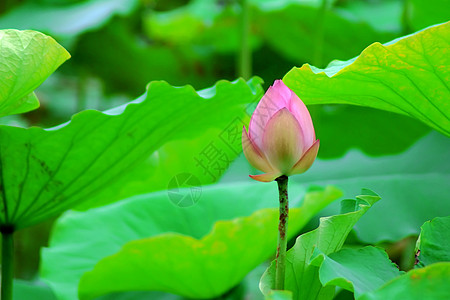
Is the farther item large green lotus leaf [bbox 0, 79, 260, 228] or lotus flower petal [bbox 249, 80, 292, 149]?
large green lotus leaf [bbox 0, 79, 260, 228]

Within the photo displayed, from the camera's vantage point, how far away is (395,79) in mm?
510

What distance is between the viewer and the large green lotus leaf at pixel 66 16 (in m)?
1.41

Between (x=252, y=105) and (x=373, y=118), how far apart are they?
22.0 inches

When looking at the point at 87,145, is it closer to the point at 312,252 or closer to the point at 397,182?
the point at 312,252

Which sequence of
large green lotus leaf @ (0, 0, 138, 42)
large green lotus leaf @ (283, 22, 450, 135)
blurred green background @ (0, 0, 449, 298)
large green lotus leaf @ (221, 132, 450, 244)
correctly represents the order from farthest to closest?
large green lotus leaf @ (0, 0, 138, 42)
blurred green background @ (0, 0, 449, 298)
large green lotus leaf @ (221, 132, 450, 244)
large green lotus leaf @ (283, 22, 450, 135)

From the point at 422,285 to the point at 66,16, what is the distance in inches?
54.5

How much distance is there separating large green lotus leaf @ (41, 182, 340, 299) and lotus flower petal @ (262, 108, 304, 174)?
0.25m

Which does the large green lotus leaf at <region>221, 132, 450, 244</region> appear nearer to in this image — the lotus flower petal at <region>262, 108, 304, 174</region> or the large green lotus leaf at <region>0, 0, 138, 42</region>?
the lotus flower petal at <region>262, 108, 304, 174</region>

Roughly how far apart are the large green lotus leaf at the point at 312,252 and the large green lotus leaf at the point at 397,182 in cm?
36

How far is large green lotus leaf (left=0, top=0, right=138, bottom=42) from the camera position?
4.63 feet

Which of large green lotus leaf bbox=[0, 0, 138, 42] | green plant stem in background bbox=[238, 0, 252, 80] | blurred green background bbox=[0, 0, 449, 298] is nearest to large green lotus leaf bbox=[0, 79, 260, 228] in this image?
blurred green background bbox=[0, 0, 449, 298]

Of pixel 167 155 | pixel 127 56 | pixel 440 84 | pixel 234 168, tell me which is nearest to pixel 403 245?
pixel 234 168

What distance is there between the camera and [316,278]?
0.45 m

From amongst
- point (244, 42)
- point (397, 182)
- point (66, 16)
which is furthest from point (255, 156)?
point (66, 16)
